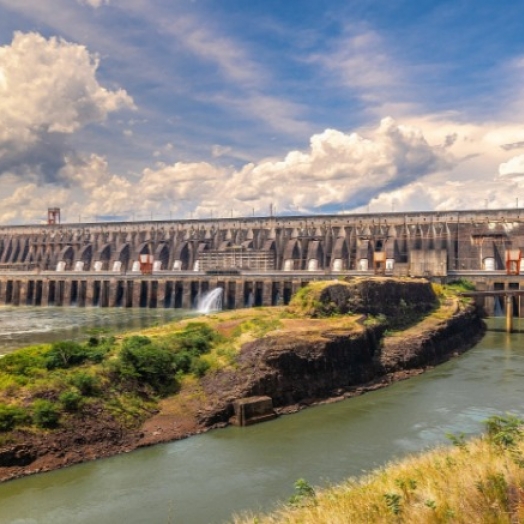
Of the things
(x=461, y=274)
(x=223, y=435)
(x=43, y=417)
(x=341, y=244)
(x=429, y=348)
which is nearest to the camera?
(x=43, y=417)

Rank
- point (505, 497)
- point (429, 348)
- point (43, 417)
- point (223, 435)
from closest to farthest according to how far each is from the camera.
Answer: point (505, 497) < point (43, 417) < point (223, 435) < point (429, 348)

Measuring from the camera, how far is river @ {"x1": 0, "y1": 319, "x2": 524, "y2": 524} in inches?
736

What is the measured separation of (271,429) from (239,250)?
68222 millimetres

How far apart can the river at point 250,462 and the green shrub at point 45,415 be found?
2641 mm

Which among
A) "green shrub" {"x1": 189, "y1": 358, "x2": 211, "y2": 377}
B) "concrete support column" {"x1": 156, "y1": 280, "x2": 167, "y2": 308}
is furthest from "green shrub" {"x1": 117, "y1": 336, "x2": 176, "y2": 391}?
"concrete support column" {"x1": 156, "y1": 280, "x2": 167, "y2": 308}

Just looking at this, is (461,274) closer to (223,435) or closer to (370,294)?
(370,294)

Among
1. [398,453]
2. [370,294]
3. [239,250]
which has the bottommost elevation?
[398,453]

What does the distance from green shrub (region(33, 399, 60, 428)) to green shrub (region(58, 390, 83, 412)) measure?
0.61 m

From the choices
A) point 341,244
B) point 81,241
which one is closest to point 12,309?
point 81,241

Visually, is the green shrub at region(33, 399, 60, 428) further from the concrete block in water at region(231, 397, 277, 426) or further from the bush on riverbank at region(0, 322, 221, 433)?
the concrete block in water at region(231, 397, 277, 426)

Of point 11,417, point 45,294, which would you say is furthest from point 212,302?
point 11,417

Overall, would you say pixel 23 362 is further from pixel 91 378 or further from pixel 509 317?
pixel 509 317

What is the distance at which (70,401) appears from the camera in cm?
2466

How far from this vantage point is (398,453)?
2331cm
